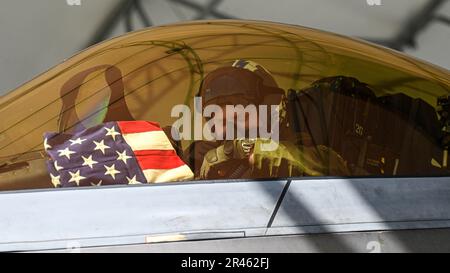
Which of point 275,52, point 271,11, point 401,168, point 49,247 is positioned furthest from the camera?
point 271,11

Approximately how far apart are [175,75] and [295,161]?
52 cm

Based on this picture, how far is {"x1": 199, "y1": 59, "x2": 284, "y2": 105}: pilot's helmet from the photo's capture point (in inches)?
79.5

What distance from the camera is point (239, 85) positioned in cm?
203

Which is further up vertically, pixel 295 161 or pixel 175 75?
pixel 175 75

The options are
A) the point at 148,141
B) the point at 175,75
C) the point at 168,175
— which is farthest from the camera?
the point at 175,75

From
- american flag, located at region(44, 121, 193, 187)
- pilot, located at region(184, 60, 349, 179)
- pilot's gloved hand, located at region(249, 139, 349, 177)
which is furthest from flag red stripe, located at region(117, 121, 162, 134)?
pilot's gloved hand, located at region(249, 139, 349, 177)

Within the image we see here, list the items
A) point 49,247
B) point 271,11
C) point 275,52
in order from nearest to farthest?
point 49,247 < point 275,52 < point 271,11

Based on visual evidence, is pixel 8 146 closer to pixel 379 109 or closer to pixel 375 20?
pixel 379 109

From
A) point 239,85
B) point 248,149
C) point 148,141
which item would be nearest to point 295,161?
point 248,149

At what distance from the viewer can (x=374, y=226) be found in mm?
1692

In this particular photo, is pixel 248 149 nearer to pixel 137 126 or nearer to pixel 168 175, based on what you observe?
pixel 168 175

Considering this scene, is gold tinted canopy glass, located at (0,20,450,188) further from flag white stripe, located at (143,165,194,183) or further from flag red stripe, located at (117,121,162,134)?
flag white stripe, located at (143,165,194,183)

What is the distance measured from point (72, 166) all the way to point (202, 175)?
0.38m
